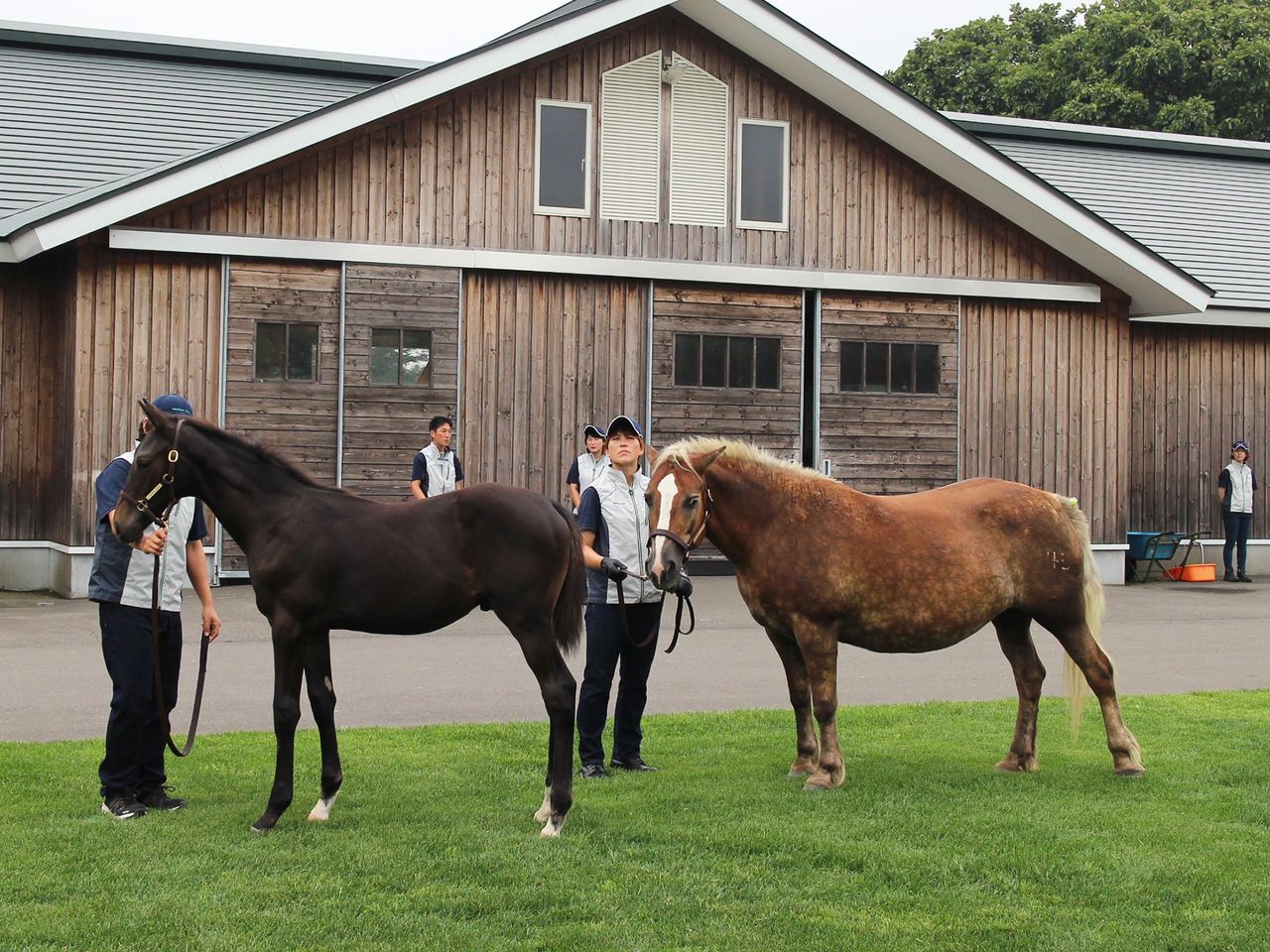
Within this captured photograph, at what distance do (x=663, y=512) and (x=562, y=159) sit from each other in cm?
1146

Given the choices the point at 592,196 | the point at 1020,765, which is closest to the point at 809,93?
the point at 592,196

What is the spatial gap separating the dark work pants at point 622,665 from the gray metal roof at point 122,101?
33.7ft

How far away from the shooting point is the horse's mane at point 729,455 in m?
7.52

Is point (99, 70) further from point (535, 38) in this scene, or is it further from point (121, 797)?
point (121, 797)

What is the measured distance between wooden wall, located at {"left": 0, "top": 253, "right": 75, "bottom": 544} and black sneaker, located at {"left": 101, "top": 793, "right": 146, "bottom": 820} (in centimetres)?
1051

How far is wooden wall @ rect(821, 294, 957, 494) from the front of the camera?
18906 mm

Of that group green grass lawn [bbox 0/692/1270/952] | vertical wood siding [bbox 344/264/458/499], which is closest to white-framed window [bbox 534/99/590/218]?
vertical wood siding [bbox 344/264/458/499]

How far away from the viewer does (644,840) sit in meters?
6.50

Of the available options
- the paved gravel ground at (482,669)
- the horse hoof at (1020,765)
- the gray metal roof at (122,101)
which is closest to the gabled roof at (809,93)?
the gray metal roof at (122,101)

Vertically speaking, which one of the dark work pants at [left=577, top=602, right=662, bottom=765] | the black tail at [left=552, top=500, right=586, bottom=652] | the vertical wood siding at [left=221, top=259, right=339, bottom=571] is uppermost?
the vertical wood siding at [left=221, top=259, right=339, bottom=571]

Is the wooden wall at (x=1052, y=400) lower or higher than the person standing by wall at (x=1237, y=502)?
higher

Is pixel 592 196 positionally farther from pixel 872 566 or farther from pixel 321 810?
pixel 321 810

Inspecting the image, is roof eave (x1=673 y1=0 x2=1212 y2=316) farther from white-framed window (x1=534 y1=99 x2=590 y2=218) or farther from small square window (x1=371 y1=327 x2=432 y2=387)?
small square window (x1=371 y1=327 x2=432 y2=387)

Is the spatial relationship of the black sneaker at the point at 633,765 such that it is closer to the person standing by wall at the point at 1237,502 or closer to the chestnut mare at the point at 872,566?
the chestnut mare at the point at 872,566
